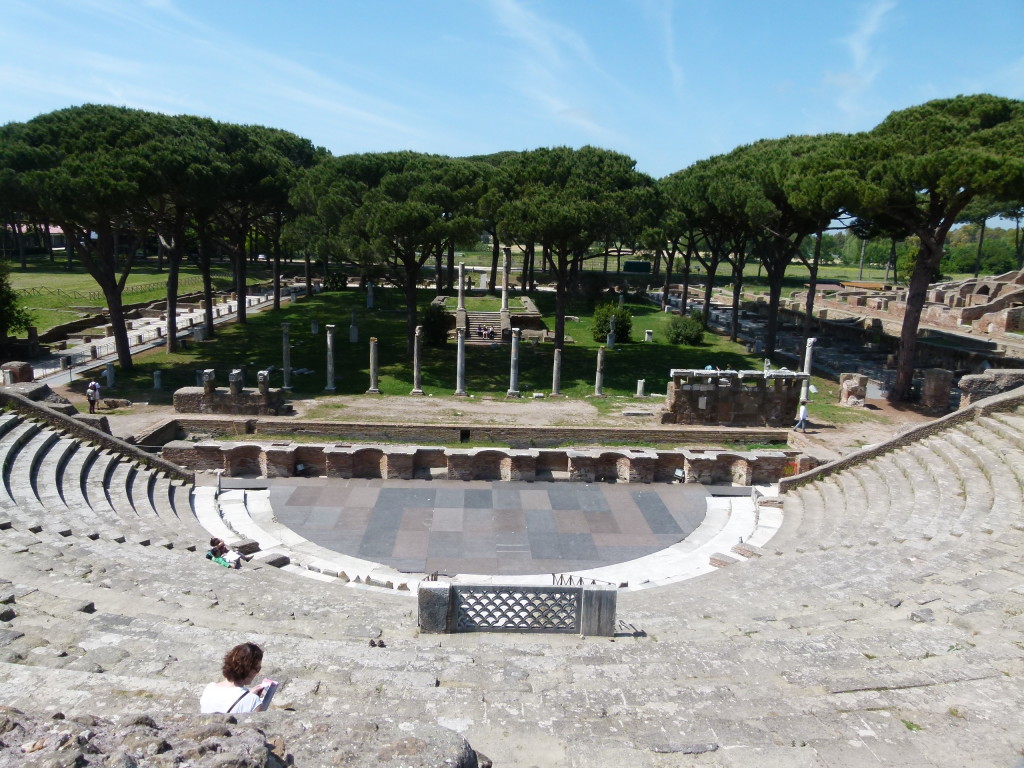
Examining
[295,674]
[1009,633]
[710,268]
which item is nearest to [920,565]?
[1009,633]

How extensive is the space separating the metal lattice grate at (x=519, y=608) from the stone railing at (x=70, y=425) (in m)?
11.3

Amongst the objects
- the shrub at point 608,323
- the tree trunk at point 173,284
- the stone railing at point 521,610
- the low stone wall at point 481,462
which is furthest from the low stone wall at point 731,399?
the tree trunk at point 173,284

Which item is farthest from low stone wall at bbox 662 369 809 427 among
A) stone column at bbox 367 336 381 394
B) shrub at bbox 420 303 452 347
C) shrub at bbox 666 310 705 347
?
shrub at bbox 420 303 452 347

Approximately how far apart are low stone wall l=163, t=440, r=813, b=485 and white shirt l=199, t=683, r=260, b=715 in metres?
12.8

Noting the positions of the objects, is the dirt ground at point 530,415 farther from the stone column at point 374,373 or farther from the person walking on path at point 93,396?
the stone column at point 374,373

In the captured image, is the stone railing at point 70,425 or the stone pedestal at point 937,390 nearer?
the stone railing at point 70,425

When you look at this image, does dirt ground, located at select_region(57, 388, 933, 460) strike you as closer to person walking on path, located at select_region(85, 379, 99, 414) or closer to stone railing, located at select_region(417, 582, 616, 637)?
person walking on path, located at select_region(85, 379, 99, 414)

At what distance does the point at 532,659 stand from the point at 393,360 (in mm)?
23991

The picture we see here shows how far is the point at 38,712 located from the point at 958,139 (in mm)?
28604

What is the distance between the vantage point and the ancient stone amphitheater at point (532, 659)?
4883 mm

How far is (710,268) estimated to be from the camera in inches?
1585

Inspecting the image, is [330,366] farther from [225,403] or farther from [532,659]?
[532,659]

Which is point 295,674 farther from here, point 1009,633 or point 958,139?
point 958,139

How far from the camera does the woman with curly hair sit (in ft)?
17.0
